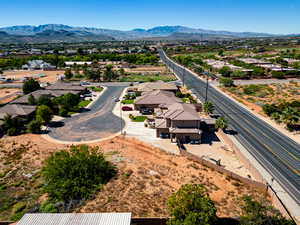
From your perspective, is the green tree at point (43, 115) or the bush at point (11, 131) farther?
the green tree at point (43, 115)

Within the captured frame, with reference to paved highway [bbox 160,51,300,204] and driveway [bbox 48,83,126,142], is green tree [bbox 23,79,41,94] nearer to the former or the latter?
driveway [bbox 48,83,126,142]

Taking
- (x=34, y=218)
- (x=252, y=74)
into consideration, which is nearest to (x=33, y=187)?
(x=34, y=218)

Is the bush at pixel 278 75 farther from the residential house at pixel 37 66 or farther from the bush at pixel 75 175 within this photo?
the residential house at pixel 37 66

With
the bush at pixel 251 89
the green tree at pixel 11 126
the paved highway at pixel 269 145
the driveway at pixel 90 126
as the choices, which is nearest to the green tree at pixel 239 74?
the bush at pixel 251 89

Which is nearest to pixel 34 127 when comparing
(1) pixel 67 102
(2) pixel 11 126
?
(2) pixel 11 126

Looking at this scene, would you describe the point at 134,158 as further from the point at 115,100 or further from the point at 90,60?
the point at 90,60
